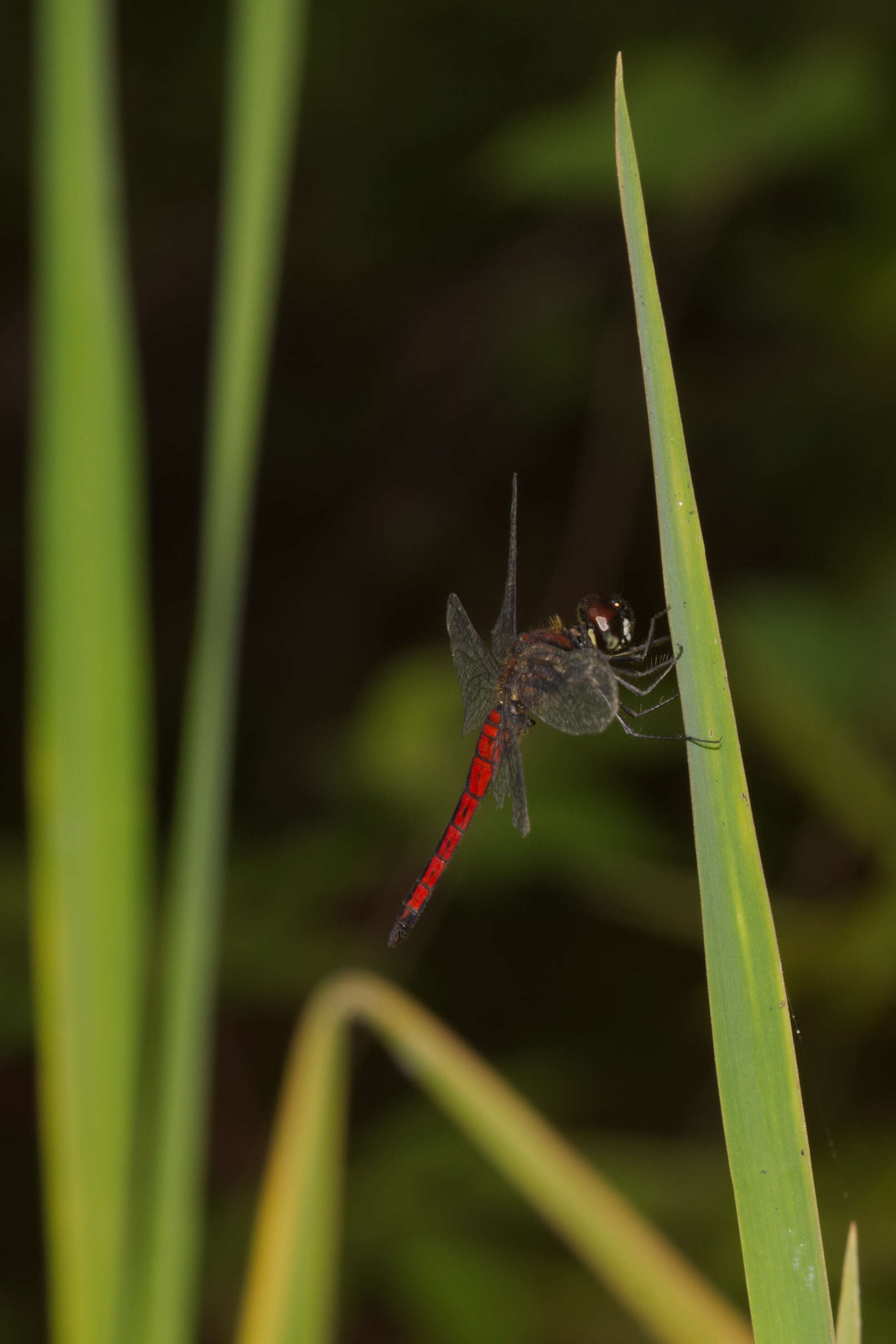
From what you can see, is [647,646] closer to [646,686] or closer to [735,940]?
[646,686]

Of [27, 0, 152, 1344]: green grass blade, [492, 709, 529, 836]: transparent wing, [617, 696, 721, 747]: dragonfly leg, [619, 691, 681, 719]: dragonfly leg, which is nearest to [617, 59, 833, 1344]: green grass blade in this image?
[617, 696, 721, 747]: dragonfly leg

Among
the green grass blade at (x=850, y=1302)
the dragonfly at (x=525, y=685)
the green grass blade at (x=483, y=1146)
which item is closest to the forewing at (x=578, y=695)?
the dragonfly at (x=525, y=685)

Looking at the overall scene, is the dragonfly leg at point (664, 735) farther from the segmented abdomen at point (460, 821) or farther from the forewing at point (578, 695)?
the segmented abdomen at point (460, 821)

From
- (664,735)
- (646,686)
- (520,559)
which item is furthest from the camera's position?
(520,559)

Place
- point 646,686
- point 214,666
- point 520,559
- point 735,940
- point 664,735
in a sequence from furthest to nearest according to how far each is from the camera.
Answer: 1. point 520,559
2. point 214,666
3. point 646,686
4. point 664,735
5. point 735,940

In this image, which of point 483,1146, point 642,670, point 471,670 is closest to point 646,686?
point 642,670
